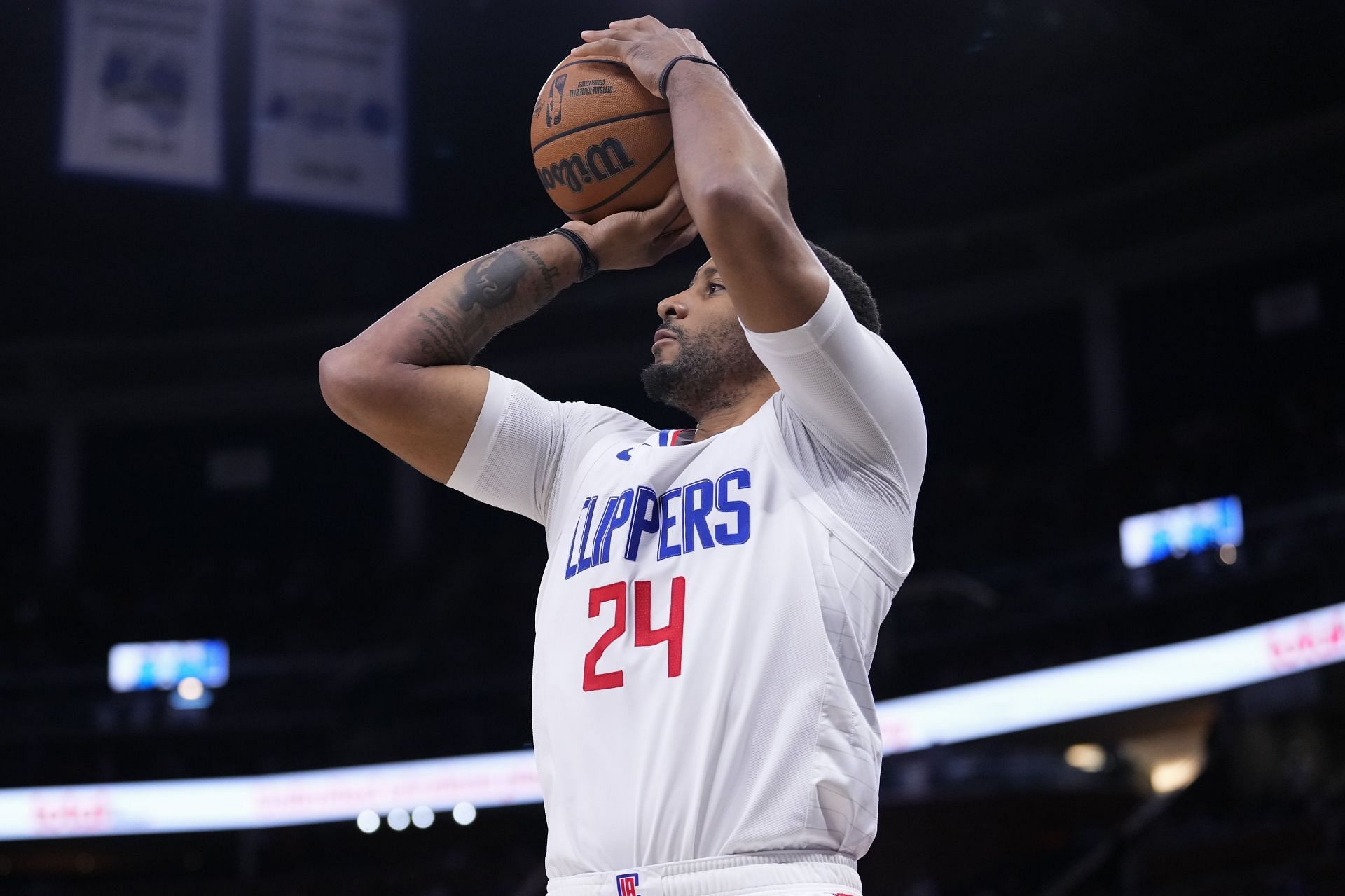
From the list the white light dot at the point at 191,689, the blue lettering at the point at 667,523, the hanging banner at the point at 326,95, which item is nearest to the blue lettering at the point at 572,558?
the blue lettering at the point at 667,523

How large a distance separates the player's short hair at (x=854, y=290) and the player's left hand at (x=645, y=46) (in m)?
0.38

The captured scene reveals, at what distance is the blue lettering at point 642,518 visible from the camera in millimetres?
2055

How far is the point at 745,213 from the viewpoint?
6.32ft

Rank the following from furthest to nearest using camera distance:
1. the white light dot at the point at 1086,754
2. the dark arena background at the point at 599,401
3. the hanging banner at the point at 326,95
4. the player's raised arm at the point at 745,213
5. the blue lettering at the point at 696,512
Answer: the white light dot at the point at 1086,754 → the dark arena background at the point at 599,401 → the hanging banner at the point at 326,95 → the blue lettering at the point at 696,512 → the player's raised arm at the point at 745,213

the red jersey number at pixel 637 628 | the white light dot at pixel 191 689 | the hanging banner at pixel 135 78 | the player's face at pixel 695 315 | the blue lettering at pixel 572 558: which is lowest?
the white light dot at pixel 191 689

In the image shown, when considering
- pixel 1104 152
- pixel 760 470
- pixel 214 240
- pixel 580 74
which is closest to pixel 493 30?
pixel 214 240

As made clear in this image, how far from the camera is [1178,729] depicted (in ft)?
49.6

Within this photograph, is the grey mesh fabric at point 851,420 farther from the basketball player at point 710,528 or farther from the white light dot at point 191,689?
the white light dot at point 191,689

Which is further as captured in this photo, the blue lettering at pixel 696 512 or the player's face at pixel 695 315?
the player's face at pixel 695 315

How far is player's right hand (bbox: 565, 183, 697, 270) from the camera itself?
2391mm

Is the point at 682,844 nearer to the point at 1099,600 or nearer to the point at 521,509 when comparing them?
the point at 521,509

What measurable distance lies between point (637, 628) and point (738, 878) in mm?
373

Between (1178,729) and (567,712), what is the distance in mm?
14482

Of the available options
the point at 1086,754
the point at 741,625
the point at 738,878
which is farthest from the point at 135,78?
the point at 1086,754
